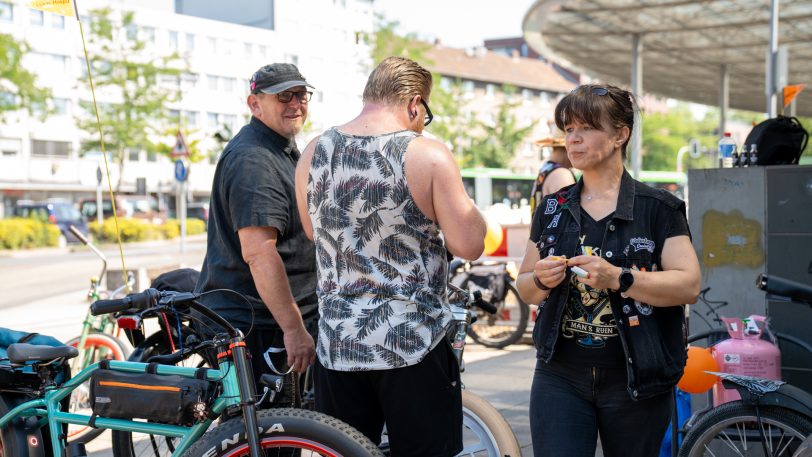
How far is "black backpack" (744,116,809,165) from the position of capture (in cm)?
494

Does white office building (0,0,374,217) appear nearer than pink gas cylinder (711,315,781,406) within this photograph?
No

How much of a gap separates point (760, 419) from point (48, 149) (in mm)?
65410

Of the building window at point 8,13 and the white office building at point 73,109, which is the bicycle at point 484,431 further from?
the building window at point 8,13

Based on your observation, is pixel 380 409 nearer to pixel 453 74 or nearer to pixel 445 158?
pixel 445 158

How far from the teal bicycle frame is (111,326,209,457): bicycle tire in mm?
144

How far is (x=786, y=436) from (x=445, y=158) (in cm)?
186

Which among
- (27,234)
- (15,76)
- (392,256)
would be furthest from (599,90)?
(15,76)

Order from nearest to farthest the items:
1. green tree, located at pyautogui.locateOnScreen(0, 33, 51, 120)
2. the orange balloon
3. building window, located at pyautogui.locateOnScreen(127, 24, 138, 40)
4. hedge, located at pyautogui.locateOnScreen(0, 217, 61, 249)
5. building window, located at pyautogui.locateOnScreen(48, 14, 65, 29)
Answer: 1. the orange balloon
2. hedge, located at pyautogui.locateOnScreen(0, 217, 61, 249)
3. green tree, located at pyautogui.locateOnScreen(0, 33, 51, 120)
4. building window, located at pyautogui.locateOnScreen(127, 24, 138, 40)
5. building window, located at pyautogui.locateOnScreen(48, 14, 65, 29)

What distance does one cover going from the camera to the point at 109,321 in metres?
6.71

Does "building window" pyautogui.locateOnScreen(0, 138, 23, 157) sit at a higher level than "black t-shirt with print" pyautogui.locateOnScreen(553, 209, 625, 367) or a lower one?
higher

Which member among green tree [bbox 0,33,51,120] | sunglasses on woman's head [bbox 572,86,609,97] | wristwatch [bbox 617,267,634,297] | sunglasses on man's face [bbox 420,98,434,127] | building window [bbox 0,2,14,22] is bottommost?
wristwatch [bbox 617,267,634,297]

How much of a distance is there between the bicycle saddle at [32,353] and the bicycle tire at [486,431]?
1579 millimetres

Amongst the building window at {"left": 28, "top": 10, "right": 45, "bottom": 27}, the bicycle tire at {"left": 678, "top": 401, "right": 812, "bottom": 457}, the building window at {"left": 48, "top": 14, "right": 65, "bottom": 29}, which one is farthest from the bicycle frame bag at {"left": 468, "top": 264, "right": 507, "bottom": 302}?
the building window at {"left": 48, "top": 14, "right": 65, "bottom": 29}

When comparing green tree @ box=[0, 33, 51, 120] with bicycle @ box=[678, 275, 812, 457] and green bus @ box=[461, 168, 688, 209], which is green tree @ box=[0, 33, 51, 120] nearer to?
green bus @ box=[461, 168, 688, 209]
